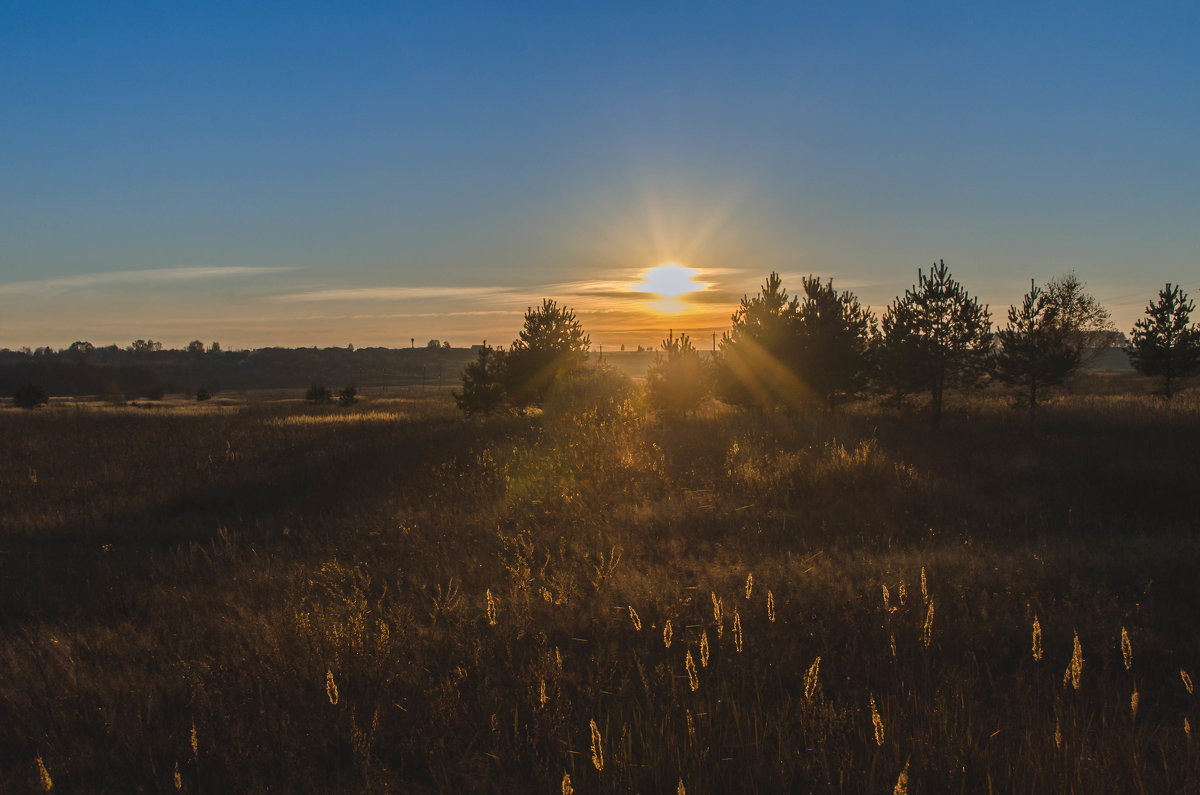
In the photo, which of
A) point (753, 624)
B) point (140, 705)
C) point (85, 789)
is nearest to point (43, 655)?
point (140, 705)

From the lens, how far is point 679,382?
23.2 meters

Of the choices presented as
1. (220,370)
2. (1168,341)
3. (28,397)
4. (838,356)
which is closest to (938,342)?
(838,356)

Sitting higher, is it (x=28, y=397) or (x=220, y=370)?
(x=220, y=370)

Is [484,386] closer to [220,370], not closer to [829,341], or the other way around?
[829,341]

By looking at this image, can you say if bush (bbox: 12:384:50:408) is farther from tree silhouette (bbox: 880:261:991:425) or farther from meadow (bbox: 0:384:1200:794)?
tree silhouette (bbox: 880:261:991:425)

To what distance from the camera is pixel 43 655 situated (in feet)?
15.7

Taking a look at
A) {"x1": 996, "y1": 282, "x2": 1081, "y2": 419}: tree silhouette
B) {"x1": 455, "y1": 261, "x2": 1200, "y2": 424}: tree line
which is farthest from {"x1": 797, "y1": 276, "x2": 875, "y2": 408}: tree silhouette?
{"x1": 996, "y1": 282, "x2": 1081, "y2": 419}: tree silhouette

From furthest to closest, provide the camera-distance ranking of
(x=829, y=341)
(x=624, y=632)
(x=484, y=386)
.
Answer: (x=484, y=386)
(x=829, y=341)
(x=624, y=632)

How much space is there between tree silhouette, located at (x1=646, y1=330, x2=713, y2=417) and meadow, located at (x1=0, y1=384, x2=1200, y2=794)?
11468 millimetres

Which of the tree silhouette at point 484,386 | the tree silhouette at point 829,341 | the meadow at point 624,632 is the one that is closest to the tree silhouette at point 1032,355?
the tree silhouette at point 829,341

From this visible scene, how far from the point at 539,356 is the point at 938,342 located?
1456cm

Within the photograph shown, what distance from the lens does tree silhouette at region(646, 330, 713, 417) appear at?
912 inches

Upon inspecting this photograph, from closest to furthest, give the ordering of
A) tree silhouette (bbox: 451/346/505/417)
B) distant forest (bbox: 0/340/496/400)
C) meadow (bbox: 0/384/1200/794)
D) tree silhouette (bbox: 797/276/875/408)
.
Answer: meadow (bbox: 0/384/1200/794) → tree silhouette (bbox: 797/276/875/408) → tree silhouette (bbox: 451/346/505/417) → distant forest (bbox: 0/340/496/400)

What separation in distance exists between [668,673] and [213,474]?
13.6 m
